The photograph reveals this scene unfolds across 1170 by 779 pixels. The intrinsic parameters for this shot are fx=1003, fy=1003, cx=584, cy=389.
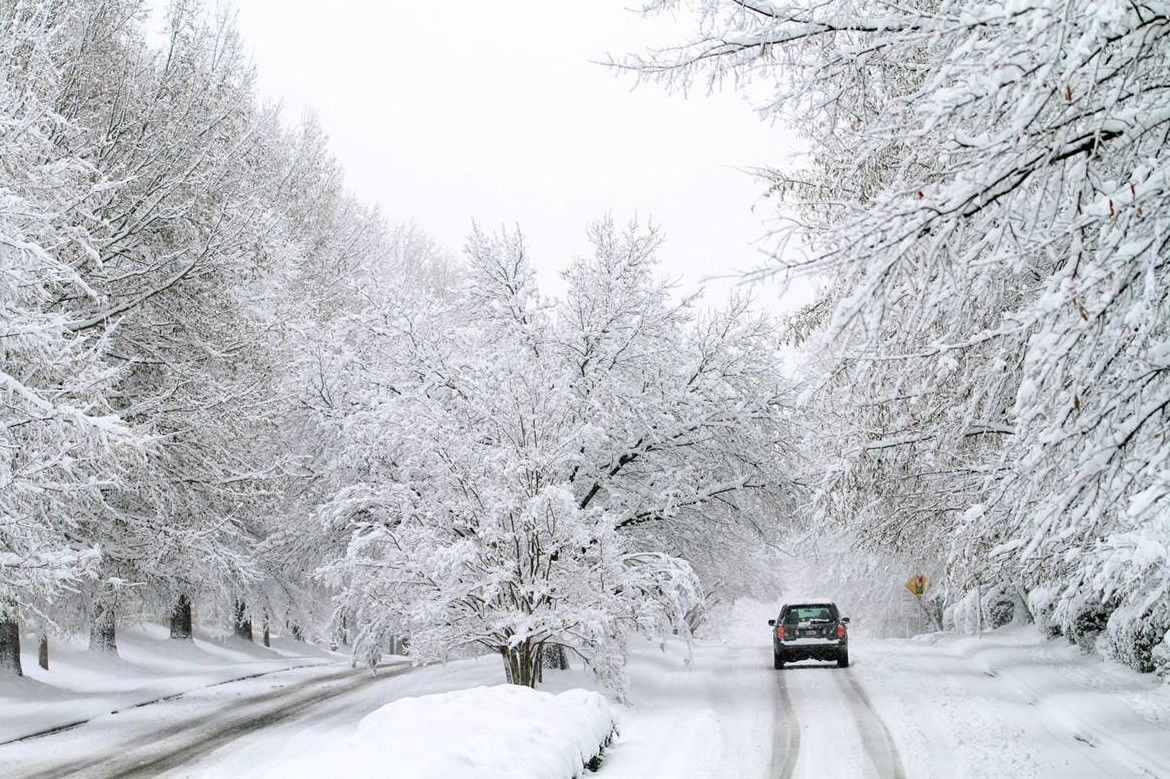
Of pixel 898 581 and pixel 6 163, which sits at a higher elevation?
pixel 6 163

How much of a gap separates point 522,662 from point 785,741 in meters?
4.00

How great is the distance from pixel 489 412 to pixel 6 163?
650cm

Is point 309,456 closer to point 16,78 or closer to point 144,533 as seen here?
point 144,533

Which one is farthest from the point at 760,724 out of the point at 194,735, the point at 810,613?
the point at 810,613

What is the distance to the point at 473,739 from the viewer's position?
763 centimetres

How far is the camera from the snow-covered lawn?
14609 mm

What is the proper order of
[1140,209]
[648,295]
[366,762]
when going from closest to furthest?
[1140,209]
[366,762]
[648,295]

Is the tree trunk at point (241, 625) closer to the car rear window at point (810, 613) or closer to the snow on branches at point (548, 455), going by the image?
the snow on branches at point (548, 455)

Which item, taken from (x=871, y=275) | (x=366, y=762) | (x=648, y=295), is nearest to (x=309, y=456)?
(x=648, y=295)

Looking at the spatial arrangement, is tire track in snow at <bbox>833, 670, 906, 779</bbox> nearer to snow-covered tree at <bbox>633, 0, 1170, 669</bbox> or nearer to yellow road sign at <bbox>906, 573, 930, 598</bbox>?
snow-covered tree at <bbox>633, 0, 1170, 669</bbox>

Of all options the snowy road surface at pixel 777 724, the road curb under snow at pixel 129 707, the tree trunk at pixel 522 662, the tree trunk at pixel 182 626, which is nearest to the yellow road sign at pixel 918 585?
the snowy road surface at pixel 777 724

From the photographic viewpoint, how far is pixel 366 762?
647 cm

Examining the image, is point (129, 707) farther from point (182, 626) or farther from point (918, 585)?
point (918, 585)

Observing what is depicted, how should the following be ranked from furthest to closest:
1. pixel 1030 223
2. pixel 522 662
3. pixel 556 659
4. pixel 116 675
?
1. pixel 116 675
2. pixel 556 659
3. pixel 522 662
4. pixel 1030 223
